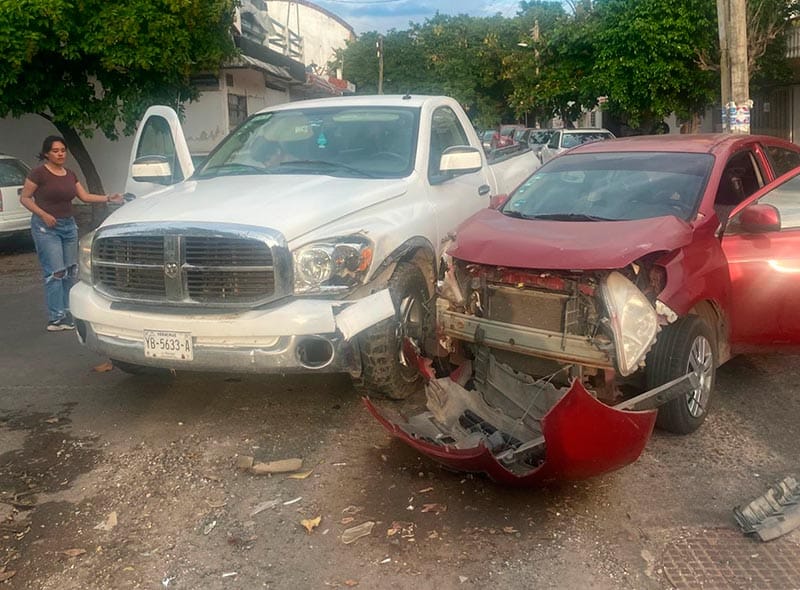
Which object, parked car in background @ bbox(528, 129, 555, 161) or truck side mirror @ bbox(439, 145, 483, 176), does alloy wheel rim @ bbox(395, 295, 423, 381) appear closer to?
truck side mirror @ bbox(439, 145, 483, 176)

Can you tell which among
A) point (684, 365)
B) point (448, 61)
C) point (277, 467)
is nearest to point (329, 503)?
point (277, 467)

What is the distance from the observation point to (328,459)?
468 centimetres

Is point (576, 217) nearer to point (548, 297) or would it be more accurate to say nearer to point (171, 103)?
point (548, 297)

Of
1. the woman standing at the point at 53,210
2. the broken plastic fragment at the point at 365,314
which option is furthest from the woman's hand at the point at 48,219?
the broken plastic fragment at the point at 365,314

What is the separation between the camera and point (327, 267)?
478 cm

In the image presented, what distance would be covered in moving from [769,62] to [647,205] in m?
15.8

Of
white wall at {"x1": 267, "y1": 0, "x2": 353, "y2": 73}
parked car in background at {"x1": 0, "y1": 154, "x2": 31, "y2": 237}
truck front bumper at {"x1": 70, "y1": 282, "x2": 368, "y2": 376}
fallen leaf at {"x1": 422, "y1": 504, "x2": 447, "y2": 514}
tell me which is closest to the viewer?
fallen leaf at {"x1": 422, "y1": 504, "x2": 447, "y2": 514}

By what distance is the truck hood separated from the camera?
4.84 meters

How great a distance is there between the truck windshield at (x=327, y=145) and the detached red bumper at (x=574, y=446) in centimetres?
251

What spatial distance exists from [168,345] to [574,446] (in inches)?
95.7

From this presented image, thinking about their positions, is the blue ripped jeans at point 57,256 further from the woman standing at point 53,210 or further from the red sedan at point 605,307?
the red sedan at point 605,307

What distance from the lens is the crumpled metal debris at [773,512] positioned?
3.68 meters

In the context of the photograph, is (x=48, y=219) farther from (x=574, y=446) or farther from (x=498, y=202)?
(x=574, y=446)

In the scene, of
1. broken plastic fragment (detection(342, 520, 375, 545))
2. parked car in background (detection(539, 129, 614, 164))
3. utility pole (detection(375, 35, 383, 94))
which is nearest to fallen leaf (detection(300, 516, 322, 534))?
broken plastic fragment (detection(342, 520, 375, 545))
